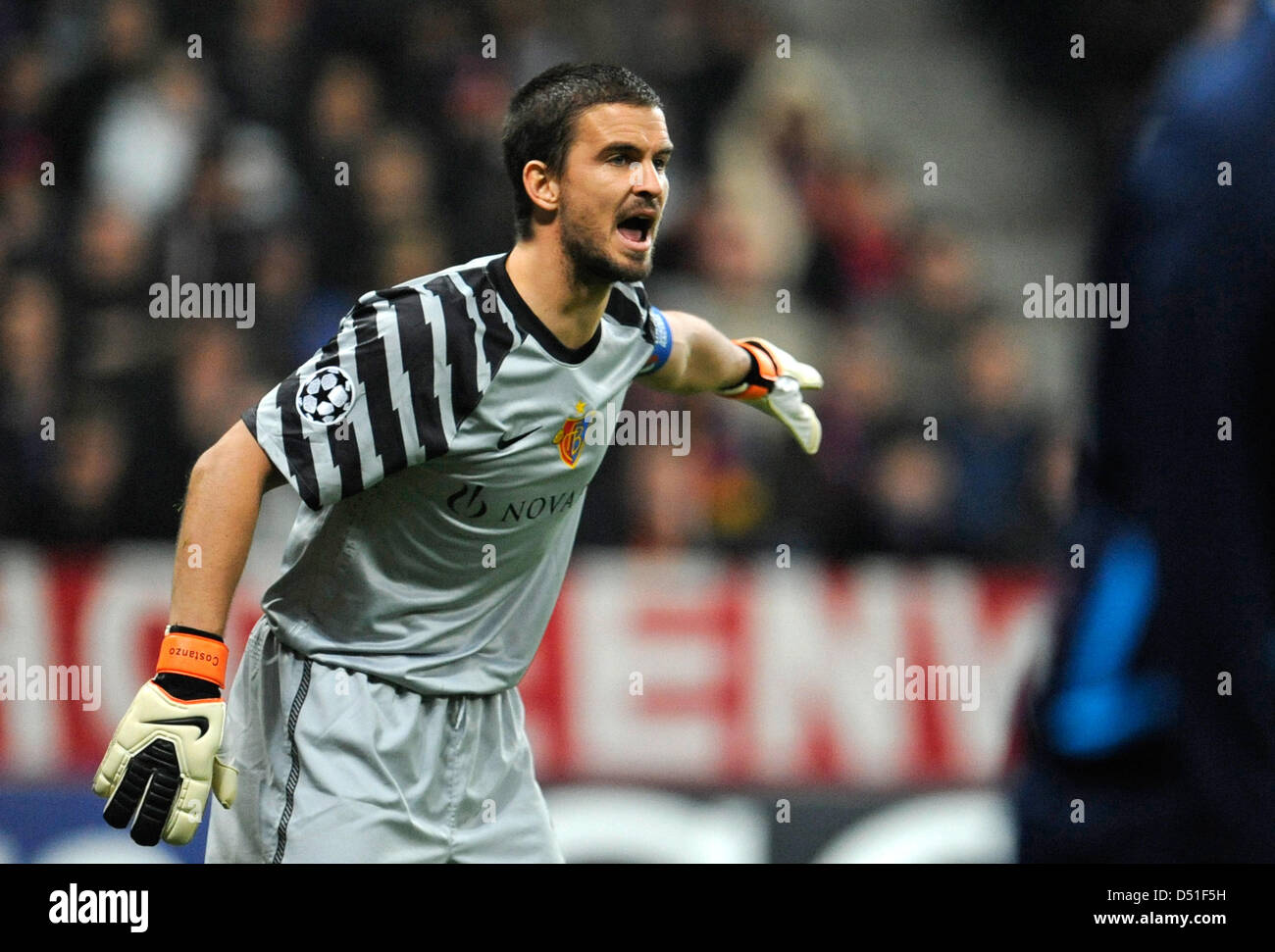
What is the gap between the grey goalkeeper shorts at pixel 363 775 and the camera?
10.8 ft

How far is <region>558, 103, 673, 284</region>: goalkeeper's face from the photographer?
10.9ft

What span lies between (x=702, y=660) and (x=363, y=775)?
2.82 metres

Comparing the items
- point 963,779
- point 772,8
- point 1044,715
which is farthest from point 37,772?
Answer: point 772,8

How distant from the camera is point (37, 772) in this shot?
5.77m

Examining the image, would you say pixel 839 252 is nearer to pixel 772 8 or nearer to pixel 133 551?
pixel 772 8

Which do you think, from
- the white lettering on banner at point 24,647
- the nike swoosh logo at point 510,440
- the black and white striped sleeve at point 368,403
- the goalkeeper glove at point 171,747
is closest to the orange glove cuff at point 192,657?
the goalkeeper glove at point 171,747

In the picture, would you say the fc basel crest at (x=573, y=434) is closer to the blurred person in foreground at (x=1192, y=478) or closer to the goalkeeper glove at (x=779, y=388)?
the goalkeeper glove at (x=779, y=388)

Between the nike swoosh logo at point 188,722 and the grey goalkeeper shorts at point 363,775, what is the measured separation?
0.34 m

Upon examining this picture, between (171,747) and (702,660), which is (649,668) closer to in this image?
(702,660)

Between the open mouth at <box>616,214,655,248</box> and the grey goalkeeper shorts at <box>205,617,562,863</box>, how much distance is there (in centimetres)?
97

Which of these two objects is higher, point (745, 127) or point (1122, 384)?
point (745, 127)

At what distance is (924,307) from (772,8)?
2.51m

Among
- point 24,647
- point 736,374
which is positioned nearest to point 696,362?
point 736,374

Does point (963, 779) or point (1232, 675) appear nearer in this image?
point (1232, 675)
